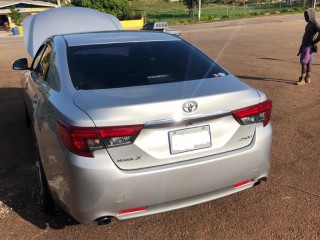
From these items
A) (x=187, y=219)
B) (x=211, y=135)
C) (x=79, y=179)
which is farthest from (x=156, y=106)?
(x=187, y=219)

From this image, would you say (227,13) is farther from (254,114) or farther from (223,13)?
(254,114)

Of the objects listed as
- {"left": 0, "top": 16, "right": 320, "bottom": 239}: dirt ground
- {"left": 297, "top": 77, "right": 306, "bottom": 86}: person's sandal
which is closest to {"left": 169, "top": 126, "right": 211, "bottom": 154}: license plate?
{"left": 0, "top": 16, "right": 320, "bottom": 239}: dirt ground

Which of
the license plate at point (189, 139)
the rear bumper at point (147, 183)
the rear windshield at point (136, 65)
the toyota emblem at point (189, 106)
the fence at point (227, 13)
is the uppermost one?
the rear windshield at point (136, 65)

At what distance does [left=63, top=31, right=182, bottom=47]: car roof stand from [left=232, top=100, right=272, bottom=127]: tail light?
1366mm

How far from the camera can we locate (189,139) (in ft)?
8.07

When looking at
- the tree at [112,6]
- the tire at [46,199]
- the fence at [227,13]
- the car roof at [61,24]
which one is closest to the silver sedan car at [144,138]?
the tire at [46,199]

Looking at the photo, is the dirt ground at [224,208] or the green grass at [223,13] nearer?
the dirt ground at [224,208]

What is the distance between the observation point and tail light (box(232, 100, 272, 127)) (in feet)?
8.53

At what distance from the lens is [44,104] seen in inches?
118

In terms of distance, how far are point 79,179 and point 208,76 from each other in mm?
1361

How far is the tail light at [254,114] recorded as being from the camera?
2600 millimetres

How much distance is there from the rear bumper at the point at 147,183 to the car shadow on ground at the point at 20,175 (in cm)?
67

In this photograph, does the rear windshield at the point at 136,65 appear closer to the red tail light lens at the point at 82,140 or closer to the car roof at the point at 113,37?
the car roof at the point at 113,37

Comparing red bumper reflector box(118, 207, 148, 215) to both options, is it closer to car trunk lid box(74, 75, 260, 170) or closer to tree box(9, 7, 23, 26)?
car trunk lid box(74, 75, 260, 170)
